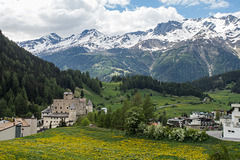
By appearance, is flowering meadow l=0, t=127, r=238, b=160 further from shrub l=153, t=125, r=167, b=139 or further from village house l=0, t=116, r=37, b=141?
village house l=0, t=116, r=37, b=141

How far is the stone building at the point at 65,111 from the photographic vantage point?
14412 cm

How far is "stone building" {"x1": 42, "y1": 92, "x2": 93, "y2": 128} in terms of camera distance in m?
144

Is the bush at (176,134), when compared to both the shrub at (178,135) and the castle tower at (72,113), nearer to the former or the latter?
the shrub at (178,135)

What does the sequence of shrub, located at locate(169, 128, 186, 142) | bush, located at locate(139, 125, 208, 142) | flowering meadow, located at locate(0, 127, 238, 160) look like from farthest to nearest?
shrub, located at locate(169, 128, 186, 142) → bush, located at locate(139, 125, 208, 142) → flowering meadow, located at locate(0, 127, 238, 160)

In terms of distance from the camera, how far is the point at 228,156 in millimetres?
24406

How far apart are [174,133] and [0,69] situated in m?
167

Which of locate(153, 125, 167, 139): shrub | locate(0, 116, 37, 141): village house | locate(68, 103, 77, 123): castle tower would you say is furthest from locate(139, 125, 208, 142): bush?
locate(68, 103, 77, 123): castle tower

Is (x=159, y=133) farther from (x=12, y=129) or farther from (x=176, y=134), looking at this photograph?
(x=12, y=129)

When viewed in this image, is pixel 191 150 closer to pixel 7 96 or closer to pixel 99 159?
pixel 99 159

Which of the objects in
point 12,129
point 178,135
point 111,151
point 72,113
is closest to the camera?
point 111,151

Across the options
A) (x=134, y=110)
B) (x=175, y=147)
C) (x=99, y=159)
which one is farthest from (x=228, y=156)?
(x=134, y=110)

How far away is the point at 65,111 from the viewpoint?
156000 millimetres

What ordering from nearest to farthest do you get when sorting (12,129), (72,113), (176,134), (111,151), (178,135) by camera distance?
(111,151)
(178,135)
(176,134)
(12,129)
(72,113)

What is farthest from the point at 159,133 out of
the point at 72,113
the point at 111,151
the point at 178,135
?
the point at 72,113
